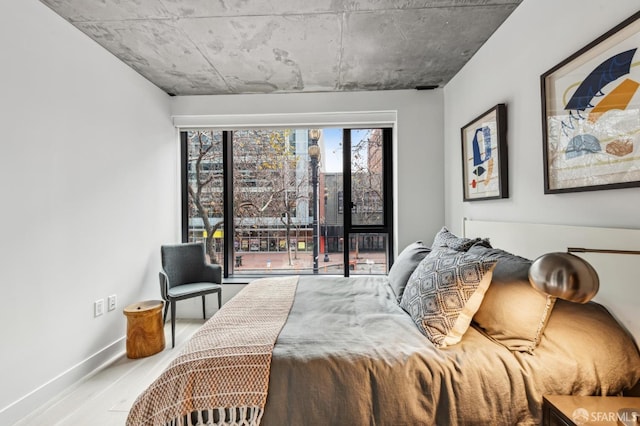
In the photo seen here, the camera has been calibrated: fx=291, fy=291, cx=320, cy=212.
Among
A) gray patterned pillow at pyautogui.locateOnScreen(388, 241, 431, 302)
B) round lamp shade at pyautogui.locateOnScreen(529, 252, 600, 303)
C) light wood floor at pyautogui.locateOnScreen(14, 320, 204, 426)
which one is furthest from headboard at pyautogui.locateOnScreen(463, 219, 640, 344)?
light wood floor at pyautogui.locateOnScreen(14, 320, 204, 426)

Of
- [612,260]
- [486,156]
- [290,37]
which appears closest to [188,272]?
[290,37]

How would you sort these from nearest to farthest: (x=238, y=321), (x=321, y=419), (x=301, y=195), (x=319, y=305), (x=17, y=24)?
(x=321, y=419) < (x=238, y=321) < (x=17, y=24) < (x=319, y=305) < (x=301, y=195)

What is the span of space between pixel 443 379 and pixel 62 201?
252 centimetres

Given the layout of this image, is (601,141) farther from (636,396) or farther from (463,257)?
(636,396)

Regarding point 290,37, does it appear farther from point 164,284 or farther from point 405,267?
point 164,284

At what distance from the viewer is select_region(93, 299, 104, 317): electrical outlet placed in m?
2.27

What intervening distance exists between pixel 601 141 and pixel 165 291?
3.19 m

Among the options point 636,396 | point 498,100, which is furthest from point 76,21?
point 636,396

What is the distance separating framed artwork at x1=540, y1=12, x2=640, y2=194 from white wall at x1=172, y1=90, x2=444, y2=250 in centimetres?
156

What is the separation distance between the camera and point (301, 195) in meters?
3.54

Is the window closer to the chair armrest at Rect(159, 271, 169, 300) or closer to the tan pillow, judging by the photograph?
the chair armrest at Rect(159, 271, 169, 300)

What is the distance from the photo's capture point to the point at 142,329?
2.42 m

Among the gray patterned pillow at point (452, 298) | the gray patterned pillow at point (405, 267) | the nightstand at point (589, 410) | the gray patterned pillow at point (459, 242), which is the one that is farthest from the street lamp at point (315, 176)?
the nightstand at point (589, 410)

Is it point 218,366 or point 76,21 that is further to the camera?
point 76,21
